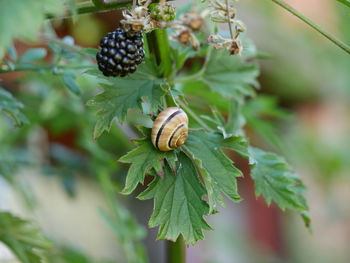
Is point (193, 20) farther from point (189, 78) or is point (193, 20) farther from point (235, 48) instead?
point (189, 78)

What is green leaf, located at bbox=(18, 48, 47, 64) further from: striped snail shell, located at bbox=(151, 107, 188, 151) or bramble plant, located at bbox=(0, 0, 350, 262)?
striped snail shell, located at bbox=(151, 107, 188, 151)

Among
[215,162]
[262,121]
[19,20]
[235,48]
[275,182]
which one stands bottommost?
[262,121]

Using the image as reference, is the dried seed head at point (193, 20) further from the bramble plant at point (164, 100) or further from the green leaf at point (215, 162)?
the green leaf at point (215, 162)

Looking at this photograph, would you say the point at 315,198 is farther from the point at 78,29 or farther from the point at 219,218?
the point at 78,29

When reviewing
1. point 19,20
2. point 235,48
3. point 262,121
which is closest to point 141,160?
point 235,48

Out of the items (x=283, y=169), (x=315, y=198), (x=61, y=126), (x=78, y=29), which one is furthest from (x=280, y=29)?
(x=283, y=169)

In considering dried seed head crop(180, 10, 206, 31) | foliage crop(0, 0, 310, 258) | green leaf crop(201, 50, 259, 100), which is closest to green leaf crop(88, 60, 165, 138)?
foliage crop(0, 0, 310, 258)
